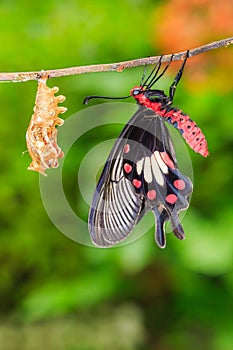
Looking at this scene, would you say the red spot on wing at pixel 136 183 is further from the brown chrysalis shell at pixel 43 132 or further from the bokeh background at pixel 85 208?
the bokeh background at pixel 85 208

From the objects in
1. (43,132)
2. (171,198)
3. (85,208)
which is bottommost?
(171,198)

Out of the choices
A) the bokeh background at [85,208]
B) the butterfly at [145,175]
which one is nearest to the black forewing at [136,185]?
the butterfly at [145,175]

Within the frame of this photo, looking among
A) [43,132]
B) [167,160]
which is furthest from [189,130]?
[43,132]

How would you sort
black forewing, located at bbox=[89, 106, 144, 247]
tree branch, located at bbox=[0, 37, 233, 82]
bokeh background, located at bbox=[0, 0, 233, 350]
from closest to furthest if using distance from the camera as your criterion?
tree branch, located at bbox=[0, 37, 233, 82], black forewing, located at bbox=[89, 106, 144, 247], bokeh background, located at bbox=[0, 0, 233, 350]

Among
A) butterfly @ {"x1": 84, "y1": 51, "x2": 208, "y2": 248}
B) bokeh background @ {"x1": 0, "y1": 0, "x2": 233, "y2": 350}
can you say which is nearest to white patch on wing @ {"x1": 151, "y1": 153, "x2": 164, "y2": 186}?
butterfly @ {"x1": 84, "y1": 51, "x2": 208, "y2": 248}

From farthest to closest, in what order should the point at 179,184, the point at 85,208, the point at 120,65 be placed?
the point at 85,208
the point at 179,184
the point at 120,65

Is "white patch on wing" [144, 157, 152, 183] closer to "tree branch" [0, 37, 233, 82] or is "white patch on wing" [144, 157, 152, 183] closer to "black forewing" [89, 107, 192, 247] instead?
"black forewing" [89, 107, 192, 247]

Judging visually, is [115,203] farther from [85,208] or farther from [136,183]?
[85,208]

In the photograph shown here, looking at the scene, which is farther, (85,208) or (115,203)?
(85,208)
